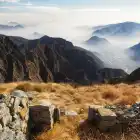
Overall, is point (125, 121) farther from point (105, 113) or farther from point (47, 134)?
point (47, 134)

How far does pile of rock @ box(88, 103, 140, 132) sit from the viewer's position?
11516 millimetres

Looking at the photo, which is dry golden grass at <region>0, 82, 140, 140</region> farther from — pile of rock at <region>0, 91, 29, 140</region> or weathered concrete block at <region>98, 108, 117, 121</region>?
pile of rock at <region>0, 91, 29, 140</region>

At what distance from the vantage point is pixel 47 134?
10641mm

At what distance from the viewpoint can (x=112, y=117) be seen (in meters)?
11.5

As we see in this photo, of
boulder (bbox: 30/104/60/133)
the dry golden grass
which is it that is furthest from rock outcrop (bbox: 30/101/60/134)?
the dry golden grass

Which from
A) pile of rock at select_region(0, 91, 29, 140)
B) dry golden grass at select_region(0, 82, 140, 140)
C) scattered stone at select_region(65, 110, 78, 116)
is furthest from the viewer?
scattered stone at select_region(65, 110, 78, 116)

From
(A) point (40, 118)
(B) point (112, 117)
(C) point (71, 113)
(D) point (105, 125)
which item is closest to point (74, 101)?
(C) point (71, 113)

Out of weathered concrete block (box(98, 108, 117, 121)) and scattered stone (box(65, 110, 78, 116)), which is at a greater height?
weathered concrete block (box(98, 108, 117, 121))

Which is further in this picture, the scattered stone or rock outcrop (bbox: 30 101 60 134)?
the scattered stone

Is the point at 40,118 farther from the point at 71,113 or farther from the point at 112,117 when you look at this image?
the point at 112,117

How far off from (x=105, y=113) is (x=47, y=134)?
9.07 feet

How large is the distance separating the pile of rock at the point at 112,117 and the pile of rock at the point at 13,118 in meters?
3.16

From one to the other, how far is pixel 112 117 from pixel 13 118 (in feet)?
14.2

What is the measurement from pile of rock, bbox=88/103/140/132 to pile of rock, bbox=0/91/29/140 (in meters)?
3.16
